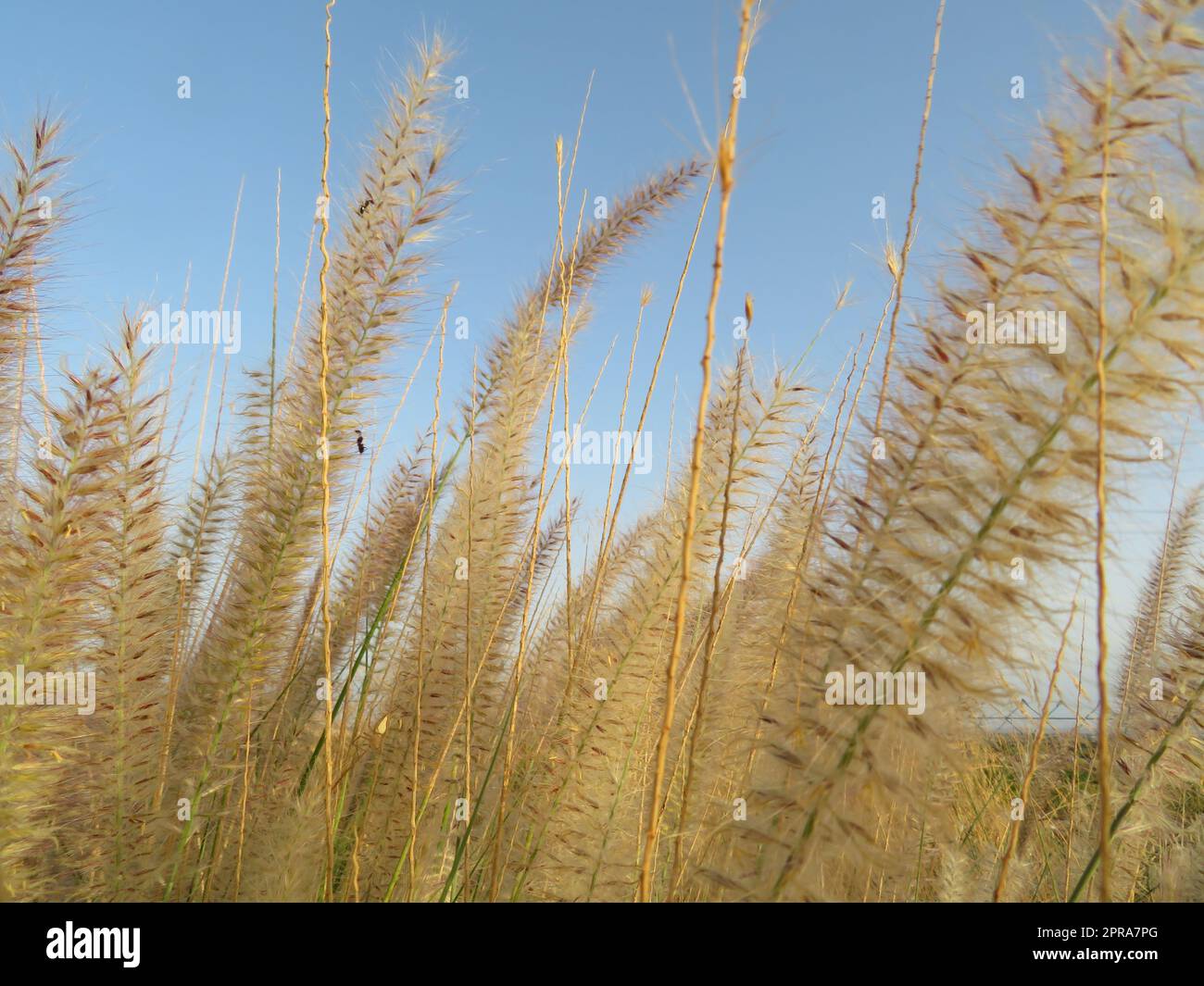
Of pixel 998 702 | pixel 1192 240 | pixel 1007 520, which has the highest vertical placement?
pixel 1192 240

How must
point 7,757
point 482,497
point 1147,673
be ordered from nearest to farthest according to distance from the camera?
1. point 7,757
2. point 1147,673
3. point 482,497

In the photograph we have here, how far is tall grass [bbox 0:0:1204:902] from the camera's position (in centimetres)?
125

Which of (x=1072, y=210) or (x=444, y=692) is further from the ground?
(x=1072, y=210)

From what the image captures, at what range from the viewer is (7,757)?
1.60m

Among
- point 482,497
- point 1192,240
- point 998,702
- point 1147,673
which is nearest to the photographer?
point 1192,240

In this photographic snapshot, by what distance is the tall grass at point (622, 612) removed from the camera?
1247 millimetres

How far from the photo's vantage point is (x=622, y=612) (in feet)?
8.00
